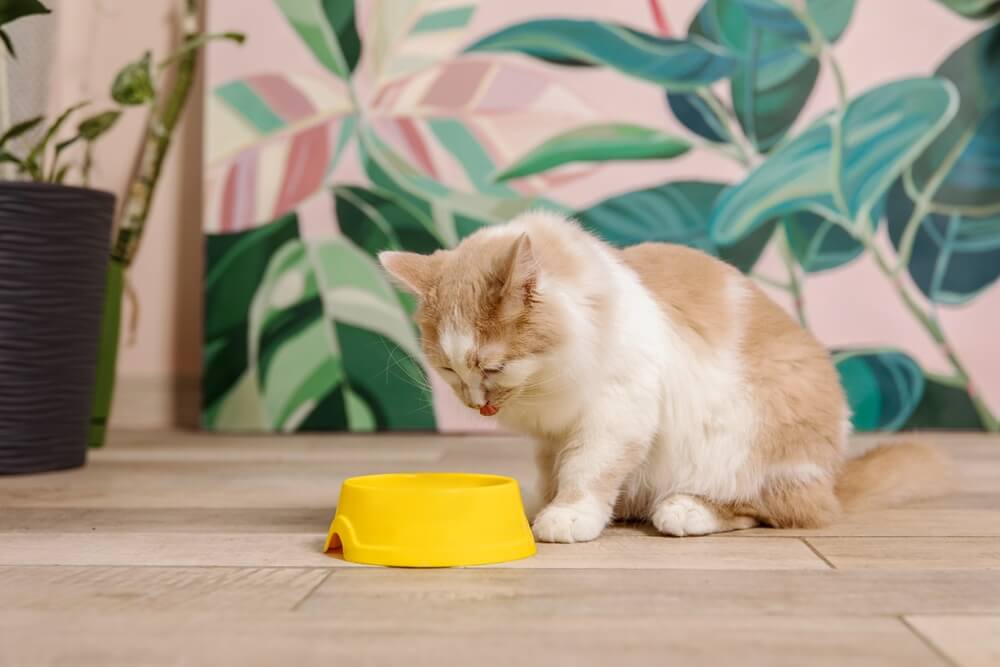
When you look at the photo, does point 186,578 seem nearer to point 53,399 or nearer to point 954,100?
point 53,399

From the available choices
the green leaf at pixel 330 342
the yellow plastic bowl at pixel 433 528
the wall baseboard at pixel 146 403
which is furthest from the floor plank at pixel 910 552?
the wall baseboard at pixel 146 403

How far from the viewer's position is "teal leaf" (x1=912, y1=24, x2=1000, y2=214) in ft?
9.64

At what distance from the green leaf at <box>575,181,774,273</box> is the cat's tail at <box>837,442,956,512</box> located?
4.13 feet

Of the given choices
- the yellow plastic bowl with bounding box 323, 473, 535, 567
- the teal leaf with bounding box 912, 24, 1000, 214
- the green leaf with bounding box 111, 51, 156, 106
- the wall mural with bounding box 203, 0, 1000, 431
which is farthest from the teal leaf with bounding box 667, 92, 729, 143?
the yellow plastic bowl with bounding box 323, 473, 535, 567

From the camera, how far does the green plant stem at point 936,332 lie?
2.94 meters

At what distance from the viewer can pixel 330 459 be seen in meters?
2.38

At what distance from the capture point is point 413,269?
58.1 inches

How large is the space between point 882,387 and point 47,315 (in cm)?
221

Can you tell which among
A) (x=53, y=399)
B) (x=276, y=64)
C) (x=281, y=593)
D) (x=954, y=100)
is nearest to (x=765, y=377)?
(x=281, y=593)

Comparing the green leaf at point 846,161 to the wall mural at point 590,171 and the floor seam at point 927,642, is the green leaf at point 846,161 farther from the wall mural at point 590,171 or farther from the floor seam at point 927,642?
the floor seam at point 927,642

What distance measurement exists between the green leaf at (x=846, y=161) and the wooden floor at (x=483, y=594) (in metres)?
1.34

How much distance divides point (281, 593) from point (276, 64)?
2.24 metres

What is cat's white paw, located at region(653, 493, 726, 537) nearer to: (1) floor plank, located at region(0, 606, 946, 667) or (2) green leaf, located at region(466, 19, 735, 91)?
(1) floor plank, located at region(0, 606, 946, 667)

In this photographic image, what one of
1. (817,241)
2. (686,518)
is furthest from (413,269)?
(817,241)
